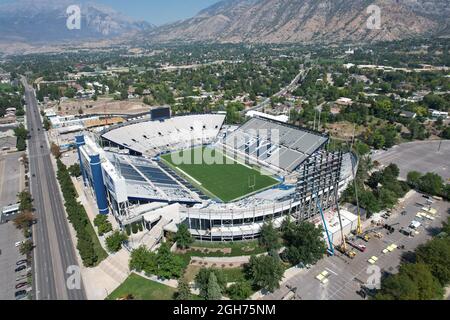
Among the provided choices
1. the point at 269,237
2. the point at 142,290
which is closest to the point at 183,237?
the point at 142,290

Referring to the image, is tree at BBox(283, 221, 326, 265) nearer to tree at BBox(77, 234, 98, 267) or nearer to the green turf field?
the green turf field

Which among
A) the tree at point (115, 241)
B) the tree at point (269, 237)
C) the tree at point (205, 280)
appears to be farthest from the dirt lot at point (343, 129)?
the tree at point (115, 241)

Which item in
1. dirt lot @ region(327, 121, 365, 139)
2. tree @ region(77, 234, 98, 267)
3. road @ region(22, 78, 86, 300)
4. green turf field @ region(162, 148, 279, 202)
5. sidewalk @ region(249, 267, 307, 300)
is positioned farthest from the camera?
dirt lot @ region(327, 121, 365, 139)

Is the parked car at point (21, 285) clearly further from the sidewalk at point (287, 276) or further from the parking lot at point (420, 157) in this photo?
the parking lot at point (420, 157)

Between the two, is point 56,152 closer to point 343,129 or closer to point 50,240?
point 50,240

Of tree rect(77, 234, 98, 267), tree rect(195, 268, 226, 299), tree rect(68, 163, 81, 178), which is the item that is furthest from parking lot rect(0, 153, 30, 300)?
tree rect(195, 268, 226, 299)
